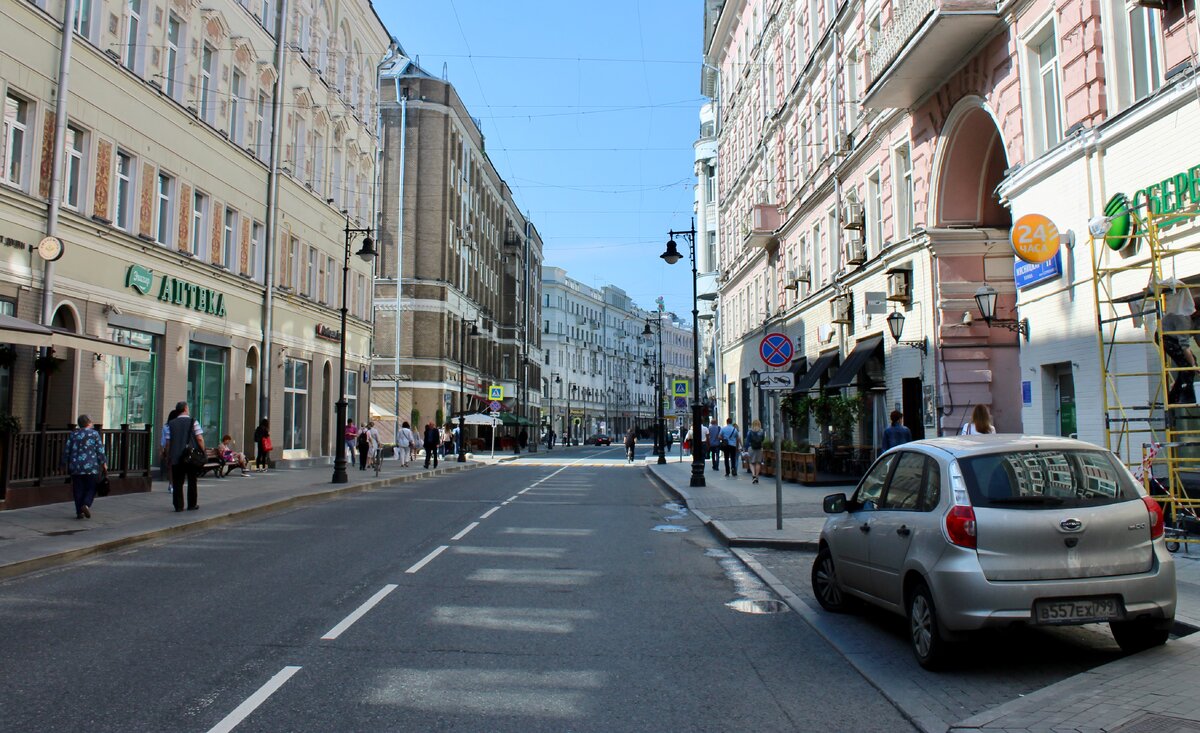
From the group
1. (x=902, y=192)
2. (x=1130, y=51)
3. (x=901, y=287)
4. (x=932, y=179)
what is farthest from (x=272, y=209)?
(x=1130, y=51)

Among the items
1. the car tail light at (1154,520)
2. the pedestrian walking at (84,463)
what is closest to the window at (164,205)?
the pedestrian walking at (84,463)

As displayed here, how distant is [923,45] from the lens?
17.7 m

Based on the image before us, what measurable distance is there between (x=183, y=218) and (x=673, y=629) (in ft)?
Result: 71.0

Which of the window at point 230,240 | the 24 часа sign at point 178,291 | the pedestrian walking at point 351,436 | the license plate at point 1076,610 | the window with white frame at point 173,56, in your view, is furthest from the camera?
the pedestrian walking at point 351,436

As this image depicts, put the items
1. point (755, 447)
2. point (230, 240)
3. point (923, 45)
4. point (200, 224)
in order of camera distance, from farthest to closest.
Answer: point (230, 240) < point (755, 447) < point (200, 224) < point (923, 45)

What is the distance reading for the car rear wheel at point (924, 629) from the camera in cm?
622

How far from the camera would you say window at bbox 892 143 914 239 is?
21875 mm

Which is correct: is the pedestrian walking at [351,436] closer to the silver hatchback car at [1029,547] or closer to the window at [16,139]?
the window at [16,139]

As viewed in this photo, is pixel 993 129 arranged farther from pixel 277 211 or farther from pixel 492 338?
pixel 492 338

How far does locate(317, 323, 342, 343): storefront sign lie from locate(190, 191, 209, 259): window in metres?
9.26

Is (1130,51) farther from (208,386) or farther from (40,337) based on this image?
(208,386)

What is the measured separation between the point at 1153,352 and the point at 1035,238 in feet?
10.5

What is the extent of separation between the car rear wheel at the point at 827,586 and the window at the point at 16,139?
1667 cm

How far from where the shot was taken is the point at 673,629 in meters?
7.70
